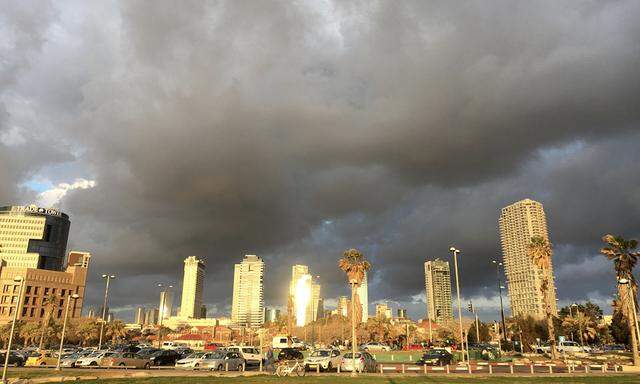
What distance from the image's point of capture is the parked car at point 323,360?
4053cm

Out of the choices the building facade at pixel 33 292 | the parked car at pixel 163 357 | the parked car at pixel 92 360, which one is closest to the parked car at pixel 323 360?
the parked car at pixel 163 357

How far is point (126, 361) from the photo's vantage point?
4422 cm

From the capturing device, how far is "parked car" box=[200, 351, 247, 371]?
41844 mm

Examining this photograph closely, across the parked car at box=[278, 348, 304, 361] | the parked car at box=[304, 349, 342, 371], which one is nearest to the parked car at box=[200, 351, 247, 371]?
the parked car at box=[304, 349, 342, 371]

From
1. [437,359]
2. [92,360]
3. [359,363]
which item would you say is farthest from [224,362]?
[437,359]

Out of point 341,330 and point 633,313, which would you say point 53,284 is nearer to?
point 341,330

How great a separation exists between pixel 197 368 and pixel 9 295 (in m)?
172

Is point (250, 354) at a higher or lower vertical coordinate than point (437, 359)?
higher

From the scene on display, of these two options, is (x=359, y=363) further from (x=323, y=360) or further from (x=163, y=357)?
(x=163, y=357)

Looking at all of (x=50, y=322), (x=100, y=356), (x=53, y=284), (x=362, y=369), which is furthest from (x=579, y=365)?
(x=53, y=284)

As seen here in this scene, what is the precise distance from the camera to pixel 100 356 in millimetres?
46094

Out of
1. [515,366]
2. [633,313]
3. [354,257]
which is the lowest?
[515,366]

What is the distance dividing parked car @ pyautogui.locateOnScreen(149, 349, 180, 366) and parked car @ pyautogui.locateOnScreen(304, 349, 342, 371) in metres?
15.9

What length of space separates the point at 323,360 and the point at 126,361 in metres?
18.8
